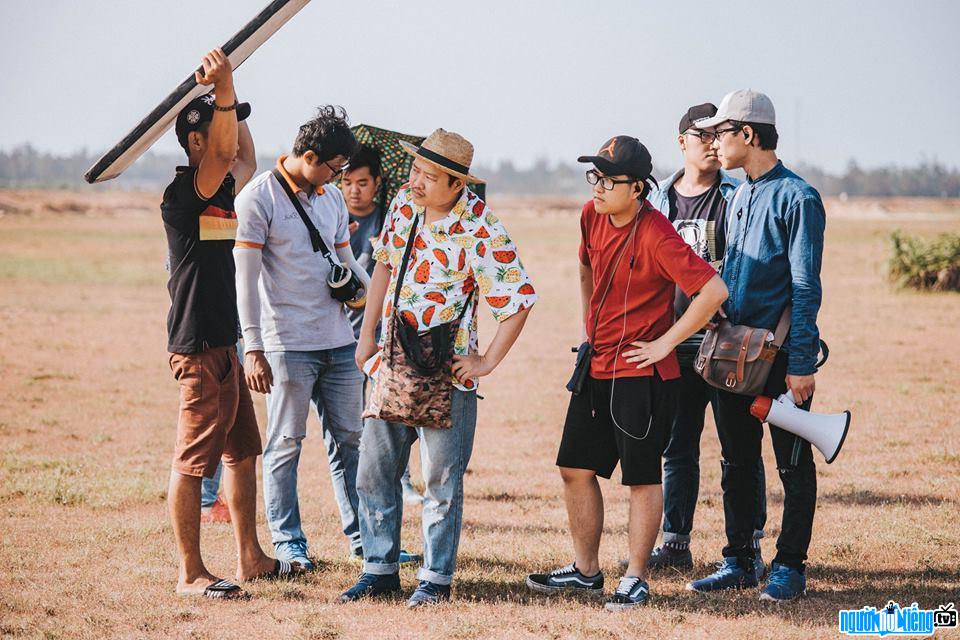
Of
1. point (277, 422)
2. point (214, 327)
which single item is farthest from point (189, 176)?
point (277, 422)

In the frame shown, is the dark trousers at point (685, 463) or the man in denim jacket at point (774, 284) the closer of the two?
the man in denim jacket at point (774, 284)

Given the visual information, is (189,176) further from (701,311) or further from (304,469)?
(304,469)

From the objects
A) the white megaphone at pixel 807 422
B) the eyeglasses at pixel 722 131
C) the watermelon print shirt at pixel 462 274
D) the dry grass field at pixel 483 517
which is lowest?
the dry grass field at pixel 483 517

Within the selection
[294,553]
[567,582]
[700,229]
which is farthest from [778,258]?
[294,553]

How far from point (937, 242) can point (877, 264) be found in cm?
565

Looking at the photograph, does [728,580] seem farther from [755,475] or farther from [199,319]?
[199,319]

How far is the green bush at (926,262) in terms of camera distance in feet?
80.5

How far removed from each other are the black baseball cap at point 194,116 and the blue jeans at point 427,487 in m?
1.58

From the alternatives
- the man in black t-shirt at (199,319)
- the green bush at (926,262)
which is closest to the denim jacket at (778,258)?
the man in black t-shirt at (199,319)

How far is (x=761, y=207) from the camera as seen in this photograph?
17.5 ft

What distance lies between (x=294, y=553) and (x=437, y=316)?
166 cm

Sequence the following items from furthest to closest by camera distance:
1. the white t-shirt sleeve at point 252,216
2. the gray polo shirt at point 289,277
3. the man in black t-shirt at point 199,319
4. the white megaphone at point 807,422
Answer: the gray polo shirt at point 289,277 → the white t-shirt sleeve at point 252,216 → the white megaphone at point 807,422 → the man in black t-shirt at point 199,319

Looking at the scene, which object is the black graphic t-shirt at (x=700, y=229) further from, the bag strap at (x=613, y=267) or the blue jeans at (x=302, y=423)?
the blue jeans at (x=302, y=423)

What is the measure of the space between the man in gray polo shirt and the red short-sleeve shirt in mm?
1437
